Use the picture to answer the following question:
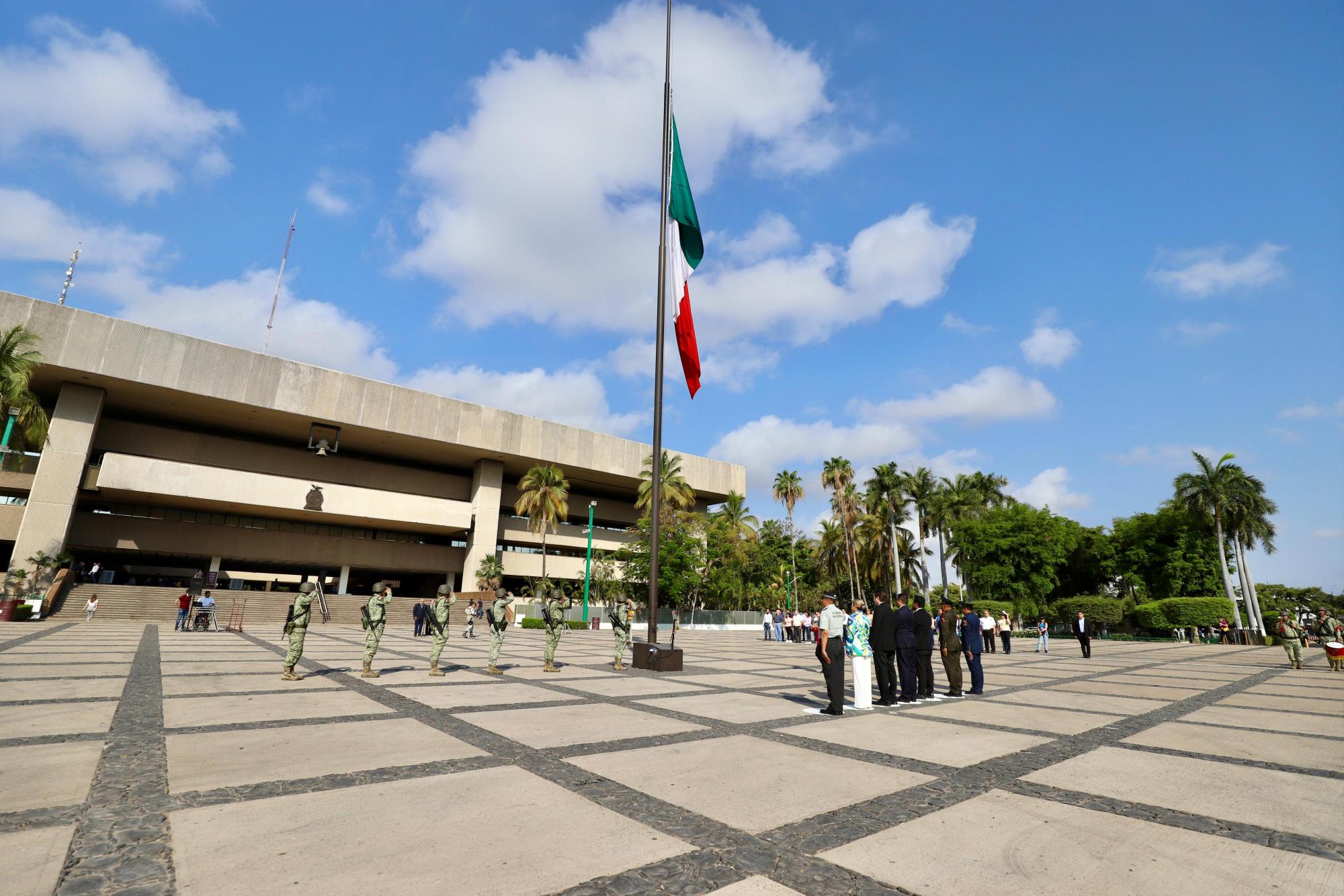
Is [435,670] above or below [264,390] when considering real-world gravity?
below

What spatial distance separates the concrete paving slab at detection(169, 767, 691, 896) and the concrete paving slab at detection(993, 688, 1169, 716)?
8.72m

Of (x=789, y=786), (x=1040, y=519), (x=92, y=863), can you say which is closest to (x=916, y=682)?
(x=789, y=786)

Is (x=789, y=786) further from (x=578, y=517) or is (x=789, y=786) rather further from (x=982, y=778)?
(x=578, y=517)

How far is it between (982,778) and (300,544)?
153ft

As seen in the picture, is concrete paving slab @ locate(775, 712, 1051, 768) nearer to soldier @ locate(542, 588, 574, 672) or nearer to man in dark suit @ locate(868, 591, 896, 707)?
man in dark suit @ locate(868, 591, 896, 707)

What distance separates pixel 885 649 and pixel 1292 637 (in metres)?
18.0

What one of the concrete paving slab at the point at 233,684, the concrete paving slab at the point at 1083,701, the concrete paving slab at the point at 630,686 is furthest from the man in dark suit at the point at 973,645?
the concrete paving slab at the point at 233,684

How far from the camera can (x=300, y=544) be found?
42719mm

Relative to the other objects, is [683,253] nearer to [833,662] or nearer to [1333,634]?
[833,662]

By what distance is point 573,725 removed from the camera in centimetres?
727

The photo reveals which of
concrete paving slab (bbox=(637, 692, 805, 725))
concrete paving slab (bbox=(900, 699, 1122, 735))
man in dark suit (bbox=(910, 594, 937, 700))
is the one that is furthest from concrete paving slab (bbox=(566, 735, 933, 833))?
man in dark suit (bbox=(910, 594, 937, 700))

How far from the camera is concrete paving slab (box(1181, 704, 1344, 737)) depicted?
8133mm

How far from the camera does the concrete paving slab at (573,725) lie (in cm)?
653

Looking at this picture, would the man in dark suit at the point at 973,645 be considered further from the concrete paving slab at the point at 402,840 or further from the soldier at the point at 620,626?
the concrete paving slab at the point at 402,840
